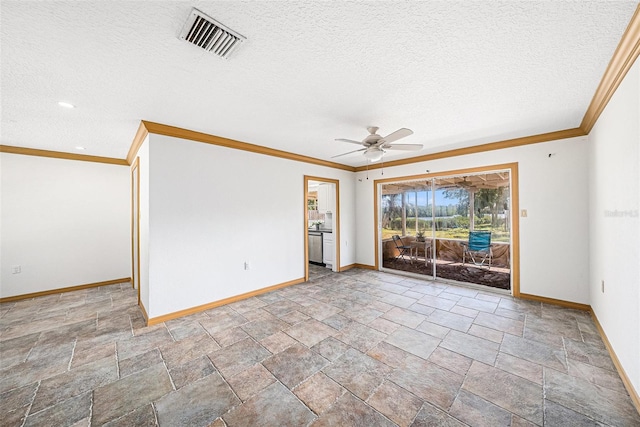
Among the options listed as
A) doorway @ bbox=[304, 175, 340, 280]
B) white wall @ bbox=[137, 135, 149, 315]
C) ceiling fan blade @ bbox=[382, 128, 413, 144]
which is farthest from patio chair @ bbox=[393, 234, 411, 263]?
white wall @ bbox=[137, 135, 149, 315]

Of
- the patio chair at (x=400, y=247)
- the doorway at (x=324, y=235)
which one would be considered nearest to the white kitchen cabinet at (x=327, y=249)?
the doorway at (x=324, y=235)

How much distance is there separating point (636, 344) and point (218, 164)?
4.67 metres

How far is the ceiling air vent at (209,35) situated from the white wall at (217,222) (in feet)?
Result: 6.57

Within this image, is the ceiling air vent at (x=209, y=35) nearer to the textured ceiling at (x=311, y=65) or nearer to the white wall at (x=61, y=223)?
the textured ceiling at (x=311, y=65)

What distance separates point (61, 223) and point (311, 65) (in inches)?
215

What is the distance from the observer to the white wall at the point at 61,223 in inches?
157

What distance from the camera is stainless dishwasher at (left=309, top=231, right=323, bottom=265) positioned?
21.4 feet

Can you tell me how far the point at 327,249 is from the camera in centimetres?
619

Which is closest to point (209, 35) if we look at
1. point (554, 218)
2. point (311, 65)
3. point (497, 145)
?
point (311, 65)

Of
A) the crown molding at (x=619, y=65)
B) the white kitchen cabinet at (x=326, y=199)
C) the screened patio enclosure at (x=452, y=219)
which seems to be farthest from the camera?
the white kitchen cabinet at (x=326, y=199)

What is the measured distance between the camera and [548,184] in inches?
Answer: 143

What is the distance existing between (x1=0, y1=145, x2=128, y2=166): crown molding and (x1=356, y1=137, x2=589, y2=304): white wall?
7.24m

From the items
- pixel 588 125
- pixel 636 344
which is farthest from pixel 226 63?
pixel 588 125

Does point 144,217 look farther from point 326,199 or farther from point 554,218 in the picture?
point 554,218
